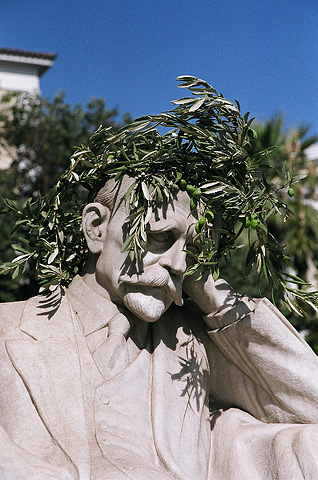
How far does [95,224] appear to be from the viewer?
13.6ft

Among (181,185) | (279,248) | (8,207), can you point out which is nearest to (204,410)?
(279,248)

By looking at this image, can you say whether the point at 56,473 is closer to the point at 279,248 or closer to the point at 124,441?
the point at 124,441

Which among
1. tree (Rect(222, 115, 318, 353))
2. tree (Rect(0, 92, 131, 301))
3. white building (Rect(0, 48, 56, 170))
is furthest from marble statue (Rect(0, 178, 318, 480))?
white building (Rect(0, 48, 56, 170))

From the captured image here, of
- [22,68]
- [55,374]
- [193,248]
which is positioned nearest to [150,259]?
[193,248]

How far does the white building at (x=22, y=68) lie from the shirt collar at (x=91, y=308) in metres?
16.4

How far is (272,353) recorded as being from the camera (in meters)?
4.05

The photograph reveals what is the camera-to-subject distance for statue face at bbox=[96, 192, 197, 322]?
3896 mm

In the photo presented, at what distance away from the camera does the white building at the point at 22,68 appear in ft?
64.9

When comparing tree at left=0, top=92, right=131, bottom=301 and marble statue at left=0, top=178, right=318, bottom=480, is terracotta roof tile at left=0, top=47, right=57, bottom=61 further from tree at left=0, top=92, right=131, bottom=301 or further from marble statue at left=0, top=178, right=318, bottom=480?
marble statue at left=0, top=178, right=318, bottom=480

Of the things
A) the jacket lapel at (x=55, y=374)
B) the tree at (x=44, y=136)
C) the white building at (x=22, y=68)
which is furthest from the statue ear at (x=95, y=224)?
the white building at (x=22, y=68)

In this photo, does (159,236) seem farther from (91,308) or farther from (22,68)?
(22,68)

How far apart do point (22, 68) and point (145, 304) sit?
1735cm

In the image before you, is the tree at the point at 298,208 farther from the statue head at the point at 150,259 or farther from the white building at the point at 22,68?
the statue head at the point at 150,259

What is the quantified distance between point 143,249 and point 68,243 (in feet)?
2.32
